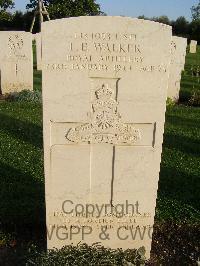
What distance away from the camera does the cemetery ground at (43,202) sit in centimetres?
386

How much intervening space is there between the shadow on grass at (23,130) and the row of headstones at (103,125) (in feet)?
11.6

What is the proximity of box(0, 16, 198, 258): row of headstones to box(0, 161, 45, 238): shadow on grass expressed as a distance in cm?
77

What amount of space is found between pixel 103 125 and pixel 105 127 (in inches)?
1.0

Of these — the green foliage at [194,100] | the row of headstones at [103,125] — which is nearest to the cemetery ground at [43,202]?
the row of headstones at [103,125]

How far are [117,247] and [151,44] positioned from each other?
2007 mm

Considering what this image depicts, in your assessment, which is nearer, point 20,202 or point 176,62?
point 20,202

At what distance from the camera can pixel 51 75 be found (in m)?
3.20

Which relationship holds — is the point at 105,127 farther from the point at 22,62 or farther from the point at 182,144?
the point at 22,62

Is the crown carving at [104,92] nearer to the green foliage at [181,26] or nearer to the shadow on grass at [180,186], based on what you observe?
the shadow on grass at [180,186]

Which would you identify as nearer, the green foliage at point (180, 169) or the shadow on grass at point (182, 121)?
the green foliage at point (180, 169)

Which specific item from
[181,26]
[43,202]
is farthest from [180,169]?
[181,26]

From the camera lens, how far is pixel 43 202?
16.4ft

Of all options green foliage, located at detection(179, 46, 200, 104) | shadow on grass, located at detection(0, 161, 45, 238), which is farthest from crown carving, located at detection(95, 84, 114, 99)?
green foliage, located at detection(179, 46, 200, 104)

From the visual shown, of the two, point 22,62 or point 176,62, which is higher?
point 176,62
